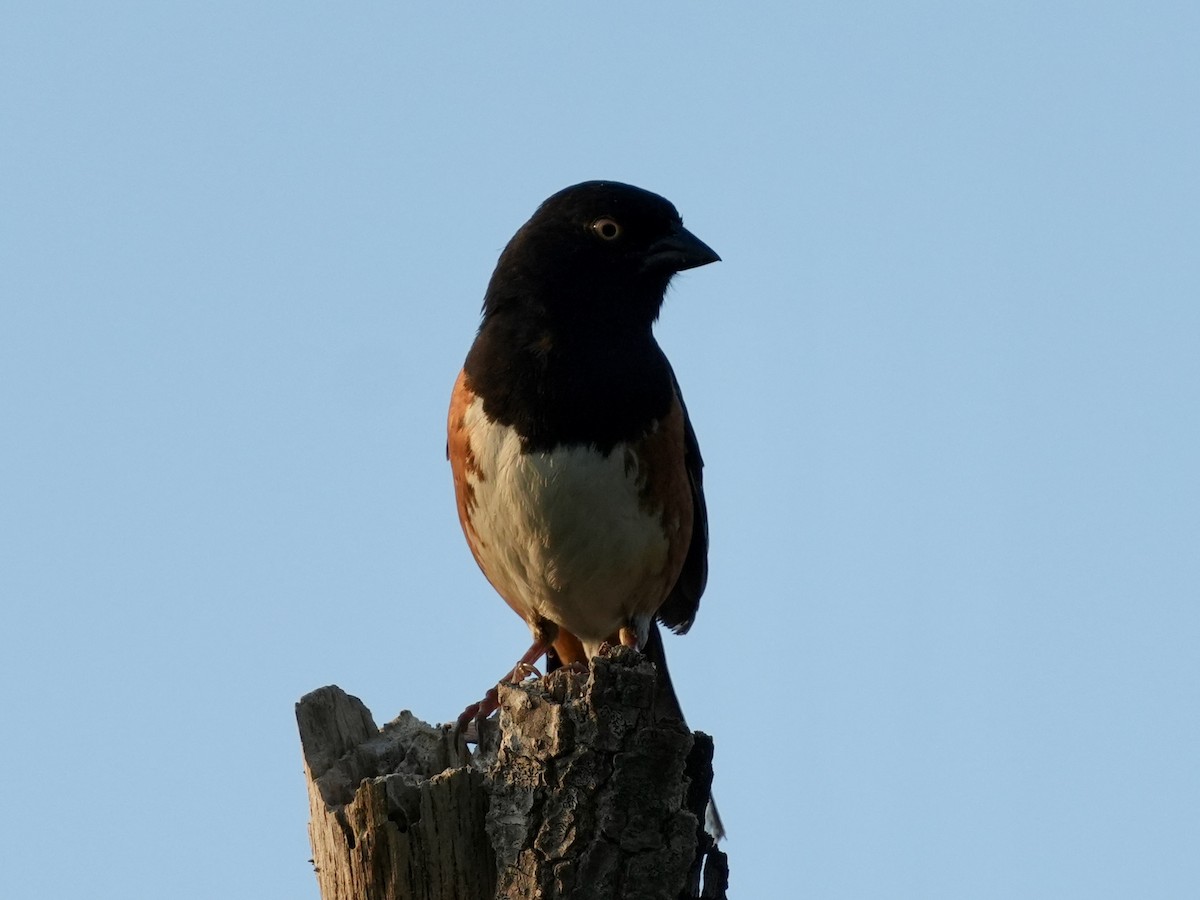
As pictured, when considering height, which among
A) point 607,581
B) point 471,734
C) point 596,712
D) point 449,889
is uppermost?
point 607,581

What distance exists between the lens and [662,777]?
4148mm

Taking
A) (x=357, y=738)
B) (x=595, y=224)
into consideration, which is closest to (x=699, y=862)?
(x=357, y=738)

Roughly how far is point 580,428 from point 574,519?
349mm

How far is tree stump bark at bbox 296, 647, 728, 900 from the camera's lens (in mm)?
4102

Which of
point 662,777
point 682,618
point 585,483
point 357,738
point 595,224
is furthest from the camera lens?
point 682,618

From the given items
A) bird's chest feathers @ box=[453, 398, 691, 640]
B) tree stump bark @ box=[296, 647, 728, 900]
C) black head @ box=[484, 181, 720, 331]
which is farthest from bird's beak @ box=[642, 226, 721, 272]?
tree stump bark @ box=[296, 647, 728, 900]

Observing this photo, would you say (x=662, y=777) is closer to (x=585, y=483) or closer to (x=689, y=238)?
(x=585, y=483)

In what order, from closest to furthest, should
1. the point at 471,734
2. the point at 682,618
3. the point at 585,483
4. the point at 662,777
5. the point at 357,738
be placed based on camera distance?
1. the point at 662,777
2. the point at 357,738
3. the point at 471,734
4. the point at 585,483
5. the point at 682,618

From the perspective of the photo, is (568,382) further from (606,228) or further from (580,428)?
(606,228)

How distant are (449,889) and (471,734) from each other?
1.12 m

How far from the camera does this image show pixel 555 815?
4.14 m

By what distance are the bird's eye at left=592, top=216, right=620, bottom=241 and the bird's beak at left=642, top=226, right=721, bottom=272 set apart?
16cm

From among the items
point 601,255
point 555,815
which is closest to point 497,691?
point 555,815

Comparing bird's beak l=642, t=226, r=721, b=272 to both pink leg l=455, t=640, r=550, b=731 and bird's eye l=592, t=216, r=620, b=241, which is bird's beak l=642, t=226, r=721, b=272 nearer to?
bird's eye l=592, t=216, r=620, b=241
